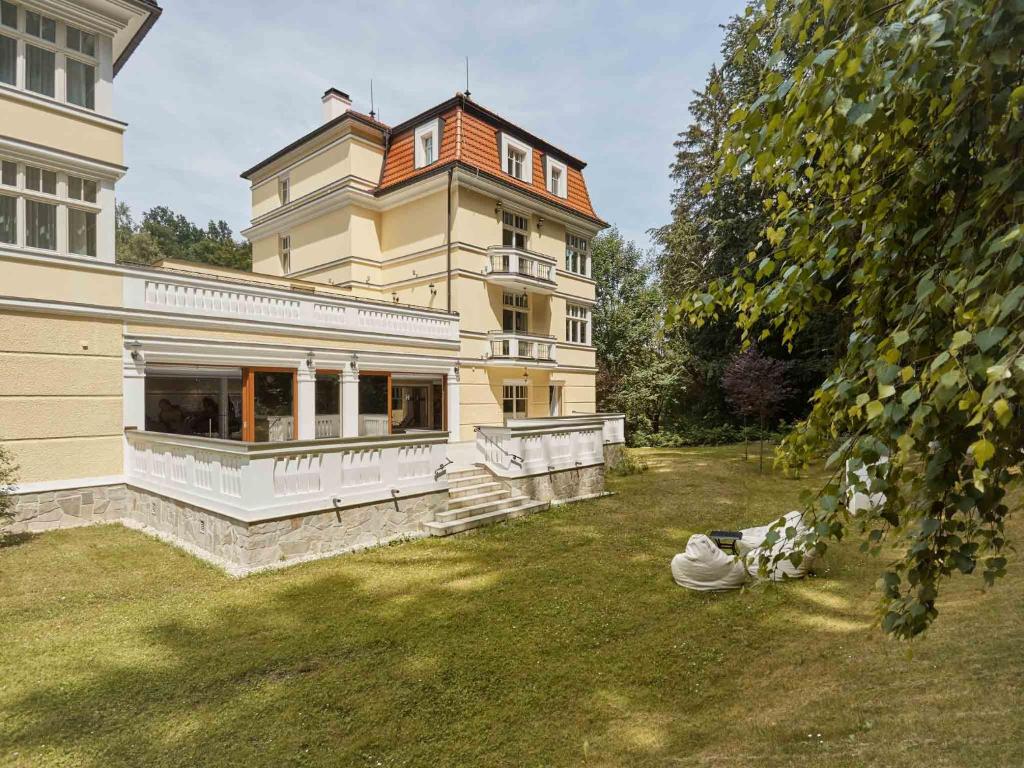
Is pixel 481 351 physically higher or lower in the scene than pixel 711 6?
lower

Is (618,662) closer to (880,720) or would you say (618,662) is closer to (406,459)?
(880,720)

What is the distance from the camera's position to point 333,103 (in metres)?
21.4

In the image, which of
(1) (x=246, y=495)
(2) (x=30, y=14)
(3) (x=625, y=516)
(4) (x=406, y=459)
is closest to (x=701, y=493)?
(3) (x=625, y=516)

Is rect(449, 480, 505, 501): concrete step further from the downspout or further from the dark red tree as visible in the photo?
the dark red tree

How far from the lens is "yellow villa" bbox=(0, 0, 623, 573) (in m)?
9.63

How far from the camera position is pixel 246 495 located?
816 centimetres

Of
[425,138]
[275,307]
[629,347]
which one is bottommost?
[275,307]

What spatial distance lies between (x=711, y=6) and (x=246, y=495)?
8.28 meters

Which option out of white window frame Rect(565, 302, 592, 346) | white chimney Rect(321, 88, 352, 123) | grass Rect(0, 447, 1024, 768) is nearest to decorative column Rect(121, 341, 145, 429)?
grass Rect(0, 447, 1024, 768)

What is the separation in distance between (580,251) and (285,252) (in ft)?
39.6

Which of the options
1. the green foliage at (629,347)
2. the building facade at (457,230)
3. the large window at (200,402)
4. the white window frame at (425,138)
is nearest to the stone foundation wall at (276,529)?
the large window at (200,402)

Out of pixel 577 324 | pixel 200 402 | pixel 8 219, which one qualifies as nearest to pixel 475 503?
pixel 200 402

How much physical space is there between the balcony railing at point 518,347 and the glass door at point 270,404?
23.2 ft

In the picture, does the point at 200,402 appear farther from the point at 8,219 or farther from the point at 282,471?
the point at 282,471
